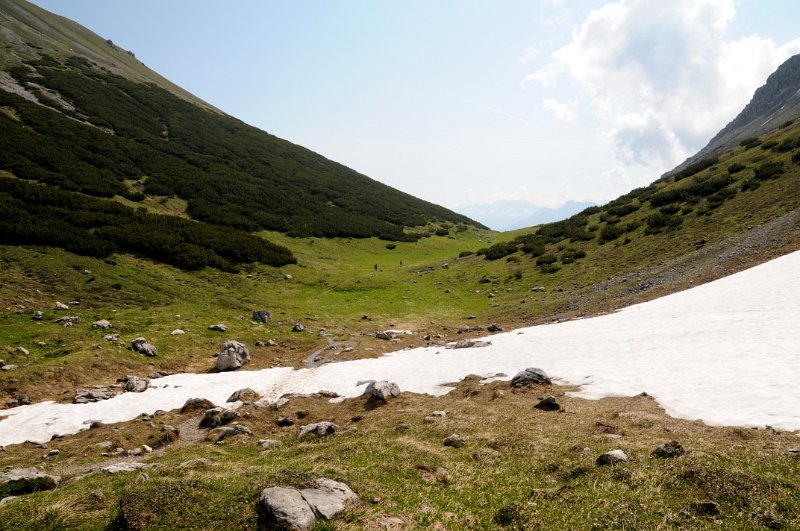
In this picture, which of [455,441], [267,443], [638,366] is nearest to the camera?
[455,441]

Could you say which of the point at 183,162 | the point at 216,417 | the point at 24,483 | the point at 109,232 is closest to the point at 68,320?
the point at 216,417

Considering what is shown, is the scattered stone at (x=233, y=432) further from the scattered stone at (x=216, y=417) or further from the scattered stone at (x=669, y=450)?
the scattered stone at (x=669, y=450)

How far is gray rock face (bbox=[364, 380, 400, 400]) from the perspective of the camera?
18672mm

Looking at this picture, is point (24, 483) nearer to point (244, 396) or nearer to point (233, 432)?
point (233, 432)

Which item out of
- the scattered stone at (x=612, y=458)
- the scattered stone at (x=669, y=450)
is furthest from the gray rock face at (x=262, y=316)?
the scattered stone at (x=669, y=450)

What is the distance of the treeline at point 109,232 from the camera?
3506cm

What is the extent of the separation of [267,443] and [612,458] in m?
11.0

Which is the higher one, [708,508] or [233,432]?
[708,508]

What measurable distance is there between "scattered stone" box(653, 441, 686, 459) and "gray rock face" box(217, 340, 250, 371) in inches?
886

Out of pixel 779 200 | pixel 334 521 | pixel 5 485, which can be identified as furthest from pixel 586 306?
pixel 5 485

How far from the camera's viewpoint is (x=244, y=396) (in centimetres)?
2052

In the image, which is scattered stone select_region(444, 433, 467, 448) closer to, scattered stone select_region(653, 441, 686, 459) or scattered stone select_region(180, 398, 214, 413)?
scattered stone select_region(653, 441, 686, 459)

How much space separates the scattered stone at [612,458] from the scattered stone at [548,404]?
5404 millimetres

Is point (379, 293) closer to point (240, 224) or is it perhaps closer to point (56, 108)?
point (240, 224)
